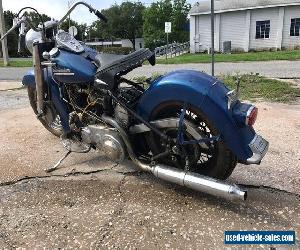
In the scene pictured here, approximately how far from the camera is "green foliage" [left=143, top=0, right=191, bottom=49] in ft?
153

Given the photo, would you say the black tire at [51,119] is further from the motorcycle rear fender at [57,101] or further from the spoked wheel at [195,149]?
the spoked wheel at [195,149]

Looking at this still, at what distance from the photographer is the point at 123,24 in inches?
2452

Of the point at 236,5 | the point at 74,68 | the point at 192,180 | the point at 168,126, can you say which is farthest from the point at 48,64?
the point at 236,5

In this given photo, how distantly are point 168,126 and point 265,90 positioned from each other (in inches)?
215

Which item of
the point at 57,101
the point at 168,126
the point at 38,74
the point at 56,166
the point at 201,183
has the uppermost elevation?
the point at 38,74

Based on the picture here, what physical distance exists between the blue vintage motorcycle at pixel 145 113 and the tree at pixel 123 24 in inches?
2306

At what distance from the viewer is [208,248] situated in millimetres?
2686

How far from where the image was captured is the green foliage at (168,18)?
46.6 m

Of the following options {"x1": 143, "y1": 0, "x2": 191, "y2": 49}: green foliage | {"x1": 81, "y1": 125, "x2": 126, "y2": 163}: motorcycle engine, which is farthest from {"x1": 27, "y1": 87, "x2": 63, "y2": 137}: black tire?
{"x1": 143, "y1": 0, "x2": 191, "y2": 49}: green foliage

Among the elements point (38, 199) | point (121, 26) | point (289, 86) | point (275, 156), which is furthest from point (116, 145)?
point (121, 26)

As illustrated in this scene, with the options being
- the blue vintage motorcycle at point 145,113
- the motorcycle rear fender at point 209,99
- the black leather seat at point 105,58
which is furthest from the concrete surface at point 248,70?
the motorcycle rear fender at point 209,99

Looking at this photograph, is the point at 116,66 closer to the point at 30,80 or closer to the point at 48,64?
the point at 48,64

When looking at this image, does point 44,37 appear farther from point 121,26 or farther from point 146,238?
point 121,26

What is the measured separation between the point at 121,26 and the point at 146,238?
203ft
